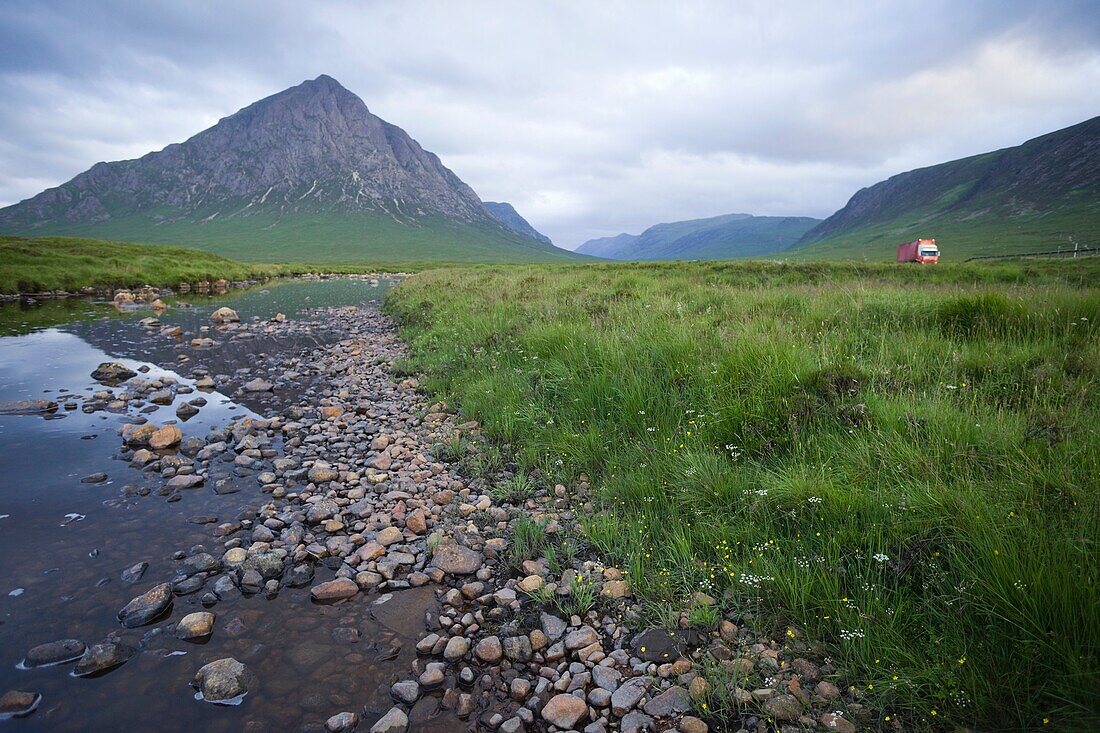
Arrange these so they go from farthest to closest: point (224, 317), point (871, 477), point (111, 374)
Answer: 1. point (224, 317)
2. point (111, 374)
3. point (871, 477)

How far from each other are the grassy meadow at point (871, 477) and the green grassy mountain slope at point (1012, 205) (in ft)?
337

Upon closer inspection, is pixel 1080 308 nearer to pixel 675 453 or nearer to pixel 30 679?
pixel 675 453

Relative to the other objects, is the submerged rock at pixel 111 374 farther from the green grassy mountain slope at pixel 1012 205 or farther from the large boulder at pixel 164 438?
the green grassy mountain slope at pixel 1012 205

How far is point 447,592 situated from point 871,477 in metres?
3.82

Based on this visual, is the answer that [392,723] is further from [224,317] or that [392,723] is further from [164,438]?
[224,317]

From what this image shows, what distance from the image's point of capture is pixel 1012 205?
461 ft

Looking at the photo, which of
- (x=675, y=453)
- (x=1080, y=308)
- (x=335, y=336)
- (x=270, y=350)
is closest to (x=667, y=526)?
(x=675, y=453)

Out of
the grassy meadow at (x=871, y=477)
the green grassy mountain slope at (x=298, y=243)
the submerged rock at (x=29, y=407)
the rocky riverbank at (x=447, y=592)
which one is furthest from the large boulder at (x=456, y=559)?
the green grassy mountain slope at (x=298, y=243)

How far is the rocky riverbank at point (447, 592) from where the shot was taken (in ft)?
9.69

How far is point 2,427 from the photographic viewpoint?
8227 millimetres

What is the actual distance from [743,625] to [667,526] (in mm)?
1167

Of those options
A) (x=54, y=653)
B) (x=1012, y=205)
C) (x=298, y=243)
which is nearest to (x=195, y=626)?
(x=54, y=653)

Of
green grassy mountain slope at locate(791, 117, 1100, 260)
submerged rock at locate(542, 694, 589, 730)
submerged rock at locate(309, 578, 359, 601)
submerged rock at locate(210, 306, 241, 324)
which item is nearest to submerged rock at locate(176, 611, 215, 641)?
submerged rock at locate(309, 578, 359, 601)

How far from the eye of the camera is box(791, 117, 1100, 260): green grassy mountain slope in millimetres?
101938
